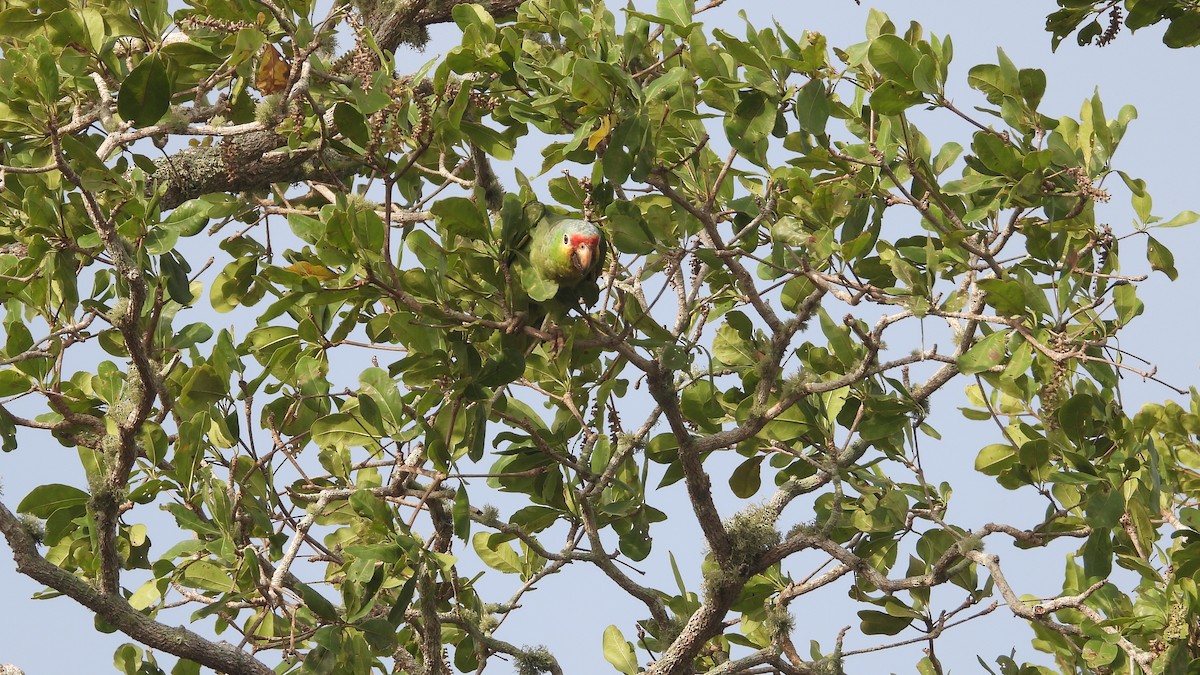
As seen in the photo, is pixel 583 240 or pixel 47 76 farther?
pixel 47 76

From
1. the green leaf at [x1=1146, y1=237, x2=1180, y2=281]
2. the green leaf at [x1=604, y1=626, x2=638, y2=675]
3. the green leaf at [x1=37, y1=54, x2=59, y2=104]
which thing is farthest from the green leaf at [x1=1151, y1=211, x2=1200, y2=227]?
the green leaf at [x1=37, y1=54, x2=59, y2=104]

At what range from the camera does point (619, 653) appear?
3.54 metres

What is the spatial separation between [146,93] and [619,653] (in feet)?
6.82

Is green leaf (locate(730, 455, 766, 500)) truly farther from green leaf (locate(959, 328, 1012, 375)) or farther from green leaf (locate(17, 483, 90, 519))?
green leaf (locate(17, 483, 90, 519))

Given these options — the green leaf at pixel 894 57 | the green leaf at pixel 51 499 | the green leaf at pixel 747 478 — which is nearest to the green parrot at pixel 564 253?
the green leaf at pixel 894 57

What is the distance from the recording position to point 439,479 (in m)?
2.78

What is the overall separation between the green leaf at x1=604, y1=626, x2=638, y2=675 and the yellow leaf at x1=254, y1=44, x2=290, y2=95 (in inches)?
73.9

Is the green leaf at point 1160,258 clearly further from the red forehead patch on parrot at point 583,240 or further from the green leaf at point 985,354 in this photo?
the red forehead patch on parrot at point 583,240

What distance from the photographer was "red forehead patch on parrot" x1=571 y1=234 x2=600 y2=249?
238 cm

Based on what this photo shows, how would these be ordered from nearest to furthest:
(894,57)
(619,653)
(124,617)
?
(894,57)
(124,617)
(619,653)

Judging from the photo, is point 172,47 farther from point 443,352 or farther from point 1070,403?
point 1070,403

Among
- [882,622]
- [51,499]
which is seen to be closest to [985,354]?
[882,622]

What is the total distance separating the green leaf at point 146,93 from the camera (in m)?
2.51

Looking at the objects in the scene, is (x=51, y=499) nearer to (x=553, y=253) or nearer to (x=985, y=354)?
(x=553, y=253)
